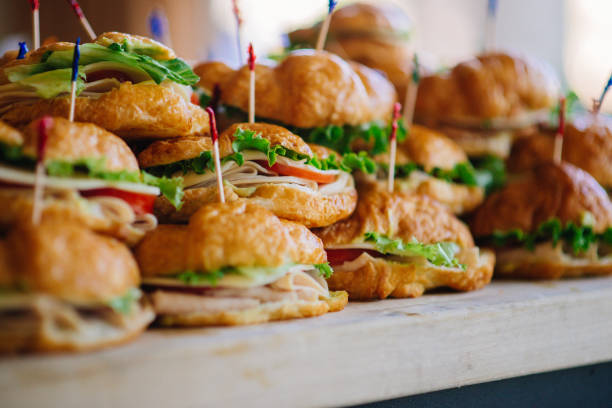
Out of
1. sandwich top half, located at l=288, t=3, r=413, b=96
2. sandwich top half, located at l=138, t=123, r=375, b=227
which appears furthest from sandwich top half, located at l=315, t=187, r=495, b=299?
sandwich top half, located at l=288, t=3, r=413, b=96

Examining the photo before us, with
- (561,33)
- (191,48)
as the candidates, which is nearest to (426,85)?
(191,48)

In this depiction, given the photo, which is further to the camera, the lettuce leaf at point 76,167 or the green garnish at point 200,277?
the green garnish at point 200,277

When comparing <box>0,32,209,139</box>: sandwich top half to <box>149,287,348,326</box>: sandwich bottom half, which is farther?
<box>0,32,209,139</box>: sandwich top half

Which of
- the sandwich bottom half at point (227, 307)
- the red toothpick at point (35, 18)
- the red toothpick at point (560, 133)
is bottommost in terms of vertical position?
the sandwich bottom half at point (227, 307)

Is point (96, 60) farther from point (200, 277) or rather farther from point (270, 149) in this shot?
point (200, 277)

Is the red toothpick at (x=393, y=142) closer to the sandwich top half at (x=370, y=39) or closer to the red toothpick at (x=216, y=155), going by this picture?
the red toothpick at (x=216, y=155)

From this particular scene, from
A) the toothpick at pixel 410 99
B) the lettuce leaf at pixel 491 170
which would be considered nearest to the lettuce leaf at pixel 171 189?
the toothpick at pixel 410 99

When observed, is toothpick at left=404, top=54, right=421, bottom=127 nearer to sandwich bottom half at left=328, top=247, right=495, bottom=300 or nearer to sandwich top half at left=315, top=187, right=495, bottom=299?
sandwich top half at left=315, top=187, right=495, bottom=299

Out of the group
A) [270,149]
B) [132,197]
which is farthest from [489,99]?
[132,197]
